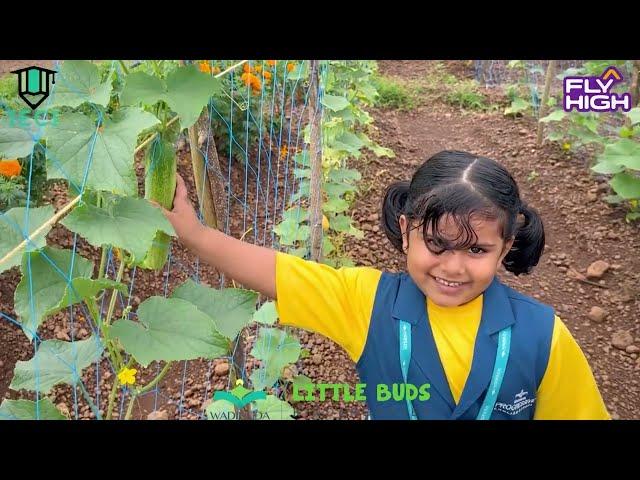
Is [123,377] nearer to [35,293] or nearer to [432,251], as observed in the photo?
[35,293]

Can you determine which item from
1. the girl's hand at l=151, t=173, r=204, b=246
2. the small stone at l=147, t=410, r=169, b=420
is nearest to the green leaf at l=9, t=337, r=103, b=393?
the girl's hand at l=151, t=173, r=204, b=246

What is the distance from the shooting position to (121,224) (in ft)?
3.16

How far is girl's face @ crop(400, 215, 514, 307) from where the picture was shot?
49.4 inches

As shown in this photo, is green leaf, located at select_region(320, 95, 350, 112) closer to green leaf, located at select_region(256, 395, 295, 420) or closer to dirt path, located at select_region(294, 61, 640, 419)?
dirt path, located at select_region(294, 61, 640, 419)

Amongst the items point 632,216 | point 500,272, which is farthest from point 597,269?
point 632,216

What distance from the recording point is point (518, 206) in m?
1.37

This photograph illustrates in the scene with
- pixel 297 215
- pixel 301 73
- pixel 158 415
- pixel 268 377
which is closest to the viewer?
pixel 268 377

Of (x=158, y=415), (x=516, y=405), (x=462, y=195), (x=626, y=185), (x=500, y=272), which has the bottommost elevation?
(x=158, y=415)

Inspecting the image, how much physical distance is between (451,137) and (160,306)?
17.1 feet

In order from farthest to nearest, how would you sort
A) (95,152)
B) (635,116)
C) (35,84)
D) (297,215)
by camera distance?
(635,116) → (297,215) → (35,84) → (95,152)

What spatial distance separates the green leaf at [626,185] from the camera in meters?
3.97

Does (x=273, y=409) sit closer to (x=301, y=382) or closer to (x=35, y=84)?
(x=301, y=382)

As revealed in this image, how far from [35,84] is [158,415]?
5.25ft

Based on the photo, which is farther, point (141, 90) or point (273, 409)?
point (273, 409)
